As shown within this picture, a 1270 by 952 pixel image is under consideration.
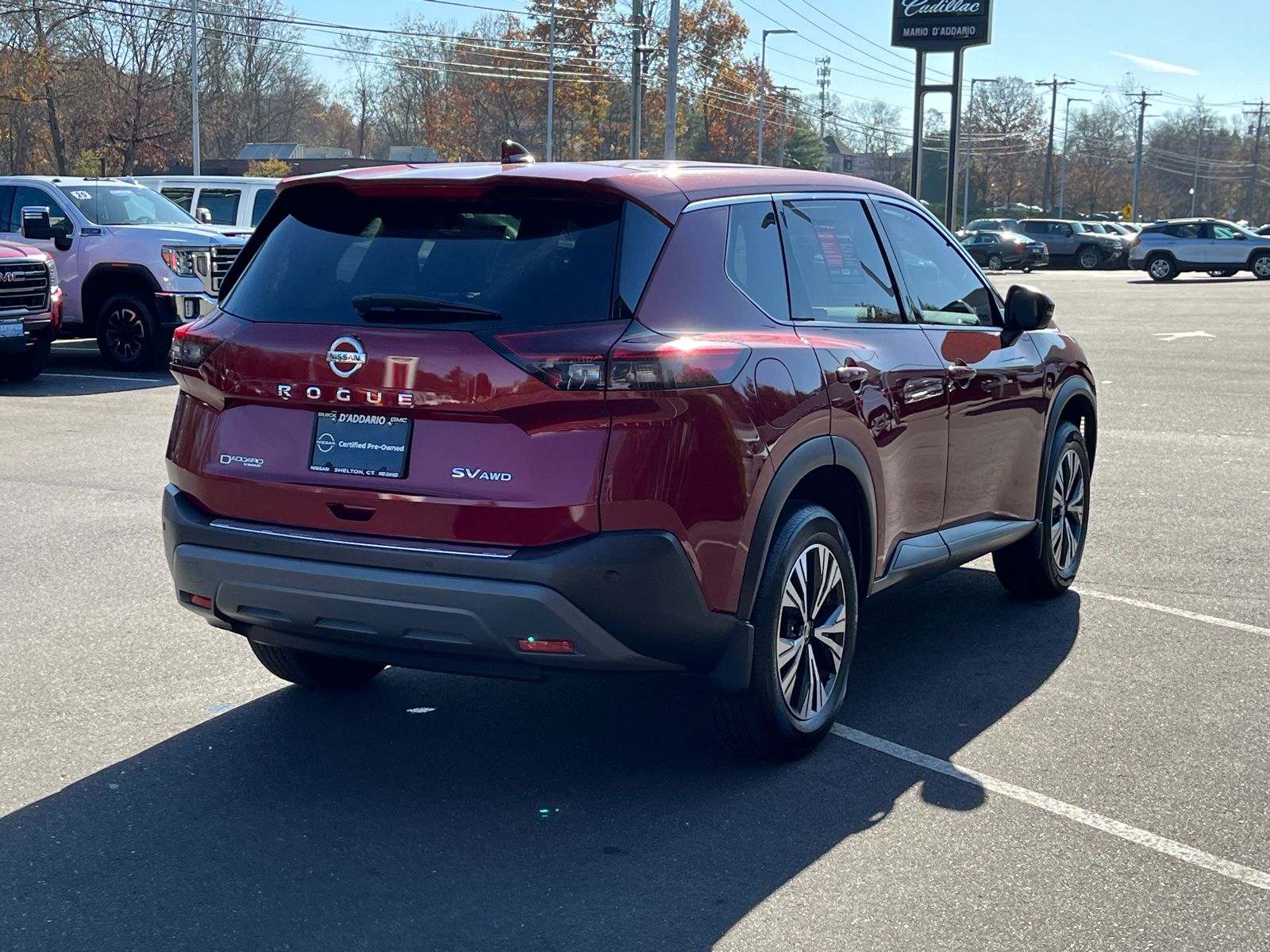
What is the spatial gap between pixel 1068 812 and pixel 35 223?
14.6 metres

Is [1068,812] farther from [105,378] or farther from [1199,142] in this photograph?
[1199,142]

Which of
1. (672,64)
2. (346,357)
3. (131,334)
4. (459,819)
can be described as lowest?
(459,819)

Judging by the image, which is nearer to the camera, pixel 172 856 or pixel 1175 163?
pixel 172 856

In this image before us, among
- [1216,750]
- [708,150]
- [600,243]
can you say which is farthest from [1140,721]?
[708,150]

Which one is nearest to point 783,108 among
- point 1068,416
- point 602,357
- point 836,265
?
point 1068,416

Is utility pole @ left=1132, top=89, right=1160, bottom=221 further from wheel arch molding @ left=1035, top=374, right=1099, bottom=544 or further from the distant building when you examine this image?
wheel arch molding @ left=1035, top=374, right=1099, bottom=544

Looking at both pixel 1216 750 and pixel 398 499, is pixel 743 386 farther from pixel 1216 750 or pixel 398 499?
pixel 1216 750

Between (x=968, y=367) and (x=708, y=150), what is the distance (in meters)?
93.8

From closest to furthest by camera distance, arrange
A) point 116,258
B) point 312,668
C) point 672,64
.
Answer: point 312,668
point 116,258
point 672,64

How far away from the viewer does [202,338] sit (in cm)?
445

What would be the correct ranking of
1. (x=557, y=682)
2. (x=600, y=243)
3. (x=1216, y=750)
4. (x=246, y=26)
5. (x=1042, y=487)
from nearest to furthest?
(x=600, y=243) < (x=1216, y=750) < (x=557, y=682) < (x=1042, y=487) < (x=246, y=26)

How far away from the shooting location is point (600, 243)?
4.09 meters

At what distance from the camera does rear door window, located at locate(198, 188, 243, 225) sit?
2041 centimetres

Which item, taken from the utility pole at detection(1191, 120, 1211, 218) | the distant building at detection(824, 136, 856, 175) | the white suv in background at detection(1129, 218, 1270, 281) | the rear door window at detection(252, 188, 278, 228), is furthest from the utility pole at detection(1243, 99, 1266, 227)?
the rear door window at detection(252, 188, 278, 228)
